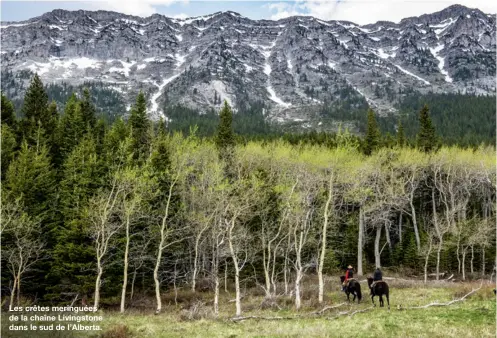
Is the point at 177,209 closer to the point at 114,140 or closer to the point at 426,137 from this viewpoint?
the point at 114,140

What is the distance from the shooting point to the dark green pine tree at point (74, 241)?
110ft

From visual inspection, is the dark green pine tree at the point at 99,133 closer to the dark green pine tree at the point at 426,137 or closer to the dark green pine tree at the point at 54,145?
the dark green pine tree at the point at 54,145

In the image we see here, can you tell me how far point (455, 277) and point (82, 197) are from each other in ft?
160

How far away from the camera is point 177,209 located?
39.7m

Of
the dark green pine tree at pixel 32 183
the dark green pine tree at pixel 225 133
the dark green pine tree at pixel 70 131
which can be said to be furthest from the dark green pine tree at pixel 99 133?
the dark green pine tree at pixel 225 133

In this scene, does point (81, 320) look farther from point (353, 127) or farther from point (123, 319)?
point (353, 127)

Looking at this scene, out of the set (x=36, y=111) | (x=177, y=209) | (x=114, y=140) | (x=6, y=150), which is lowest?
(x=177, y=209)

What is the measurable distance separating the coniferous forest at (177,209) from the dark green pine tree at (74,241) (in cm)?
13

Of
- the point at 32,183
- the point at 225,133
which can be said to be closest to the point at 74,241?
the point at 32,183

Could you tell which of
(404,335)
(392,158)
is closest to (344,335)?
(404,335)

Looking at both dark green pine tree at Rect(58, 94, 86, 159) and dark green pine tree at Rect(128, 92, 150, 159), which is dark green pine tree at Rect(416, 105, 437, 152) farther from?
dark green pine tree at Rect(58, 94, 86, 159)

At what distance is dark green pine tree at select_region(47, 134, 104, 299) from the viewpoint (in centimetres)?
3341

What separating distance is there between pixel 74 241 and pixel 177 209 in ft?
33.8

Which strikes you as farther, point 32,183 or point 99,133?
point 99,133
